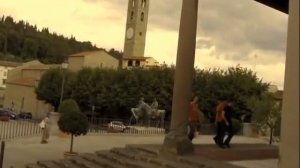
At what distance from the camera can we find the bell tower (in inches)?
4158

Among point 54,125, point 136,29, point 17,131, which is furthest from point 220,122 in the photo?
point 136,29

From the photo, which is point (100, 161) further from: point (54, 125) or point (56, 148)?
point (54, 125)

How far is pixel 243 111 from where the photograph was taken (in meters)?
52.2

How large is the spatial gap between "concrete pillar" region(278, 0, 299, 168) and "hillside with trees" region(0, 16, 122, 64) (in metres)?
147

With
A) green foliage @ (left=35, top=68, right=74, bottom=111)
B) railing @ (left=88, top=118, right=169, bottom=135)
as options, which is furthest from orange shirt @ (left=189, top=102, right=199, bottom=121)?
green foliage @ (left=35, top=68, right=74, bottom=111)

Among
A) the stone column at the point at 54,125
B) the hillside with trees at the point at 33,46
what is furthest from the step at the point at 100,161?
the hillside with trees at the point at 33,46

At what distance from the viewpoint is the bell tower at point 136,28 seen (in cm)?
10562

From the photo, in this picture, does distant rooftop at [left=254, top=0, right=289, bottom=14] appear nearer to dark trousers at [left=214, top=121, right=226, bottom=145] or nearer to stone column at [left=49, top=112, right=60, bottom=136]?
dark trousers at [left=214, top=121, right=226, bottom=145]

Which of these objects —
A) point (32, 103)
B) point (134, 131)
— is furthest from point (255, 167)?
point (32, 103)

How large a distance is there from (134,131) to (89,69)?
1193 inches

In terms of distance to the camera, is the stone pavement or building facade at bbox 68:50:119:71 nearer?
the stone pavement

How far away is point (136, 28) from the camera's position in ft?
348

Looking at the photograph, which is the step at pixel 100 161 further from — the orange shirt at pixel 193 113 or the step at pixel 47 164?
the orange shirt at pixel 193 113

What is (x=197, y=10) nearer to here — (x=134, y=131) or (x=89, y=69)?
(x=134, y=131)
